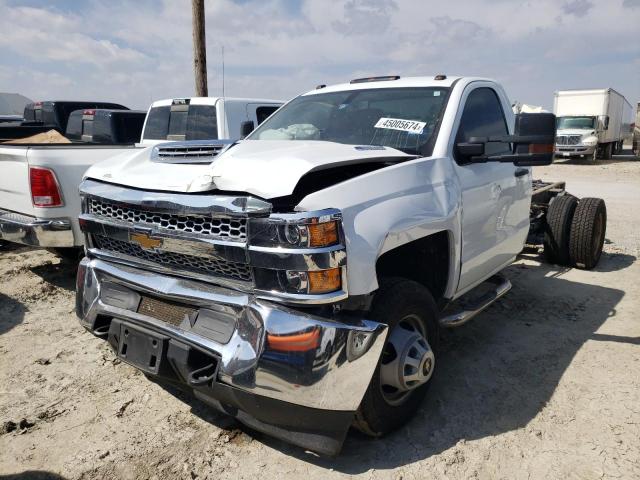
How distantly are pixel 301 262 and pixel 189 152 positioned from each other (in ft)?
3.56

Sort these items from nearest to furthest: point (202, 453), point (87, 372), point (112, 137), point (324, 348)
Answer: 1. point (324, 348)
2. point (202, 453)
3. point (87, 372)
4. point (112, 137)

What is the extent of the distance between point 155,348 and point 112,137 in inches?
262

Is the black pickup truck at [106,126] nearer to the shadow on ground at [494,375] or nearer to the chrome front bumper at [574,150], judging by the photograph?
the shadow on ground at [494,375]

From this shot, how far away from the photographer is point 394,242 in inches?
98.7

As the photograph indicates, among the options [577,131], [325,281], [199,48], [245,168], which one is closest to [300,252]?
[325,281]

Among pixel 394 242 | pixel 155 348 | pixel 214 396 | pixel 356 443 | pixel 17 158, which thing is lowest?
pixel 356 443

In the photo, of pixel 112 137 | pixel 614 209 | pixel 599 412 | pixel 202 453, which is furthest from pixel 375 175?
pixel 614 209

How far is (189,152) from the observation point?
2.77 metres

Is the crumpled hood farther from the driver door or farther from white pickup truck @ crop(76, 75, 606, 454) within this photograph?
the driver door

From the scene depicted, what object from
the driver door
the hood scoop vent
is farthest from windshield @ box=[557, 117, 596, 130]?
the hood scoop vent

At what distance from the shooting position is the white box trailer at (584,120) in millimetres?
23391

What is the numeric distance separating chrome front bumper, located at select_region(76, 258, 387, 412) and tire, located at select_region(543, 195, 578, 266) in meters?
4.58

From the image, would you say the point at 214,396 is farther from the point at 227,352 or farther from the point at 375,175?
the point at 375,175

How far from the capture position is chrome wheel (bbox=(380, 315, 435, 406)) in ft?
8.64
